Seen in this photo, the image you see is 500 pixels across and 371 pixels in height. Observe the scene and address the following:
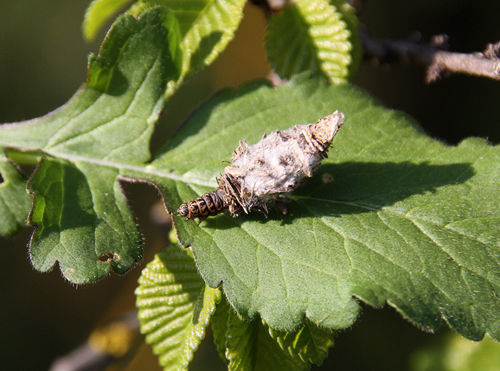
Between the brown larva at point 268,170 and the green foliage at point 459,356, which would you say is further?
the green foliage at point 459,356

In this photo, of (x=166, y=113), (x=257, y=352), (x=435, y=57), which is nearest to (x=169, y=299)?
(x=257, y=352)

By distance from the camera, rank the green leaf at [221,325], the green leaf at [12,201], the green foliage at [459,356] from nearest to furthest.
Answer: the green leaf at [221,325]
the green leaf at [12,201]
the green foliage at [459,356]

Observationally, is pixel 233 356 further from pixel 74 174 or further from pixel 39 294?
pixel 39 294

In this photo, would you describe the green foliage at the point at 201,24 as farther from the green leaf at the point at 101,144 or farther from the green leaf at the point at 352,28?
the green leaf at the point at 352,28

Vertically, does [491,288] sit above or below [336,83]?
below

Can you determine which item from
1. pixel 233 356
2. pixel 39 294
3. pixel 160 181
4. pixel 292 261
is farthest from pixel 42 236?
pixel 39 294

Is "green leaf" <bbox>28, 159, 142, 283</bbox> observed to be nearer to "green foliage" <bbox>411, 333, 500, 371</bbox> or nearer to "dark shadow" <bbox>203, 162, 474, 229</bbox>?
"dark shadow" <bbox>203, 162, 474, 229</bbox>

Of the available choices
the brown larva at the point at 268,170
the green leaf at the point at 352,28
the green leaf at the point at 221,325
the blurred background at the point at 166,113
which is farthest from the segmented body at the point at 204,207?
the blurred background at the point at 166,113

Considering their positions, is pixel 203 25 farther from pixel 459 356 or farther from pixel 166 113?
pixel 459 356
